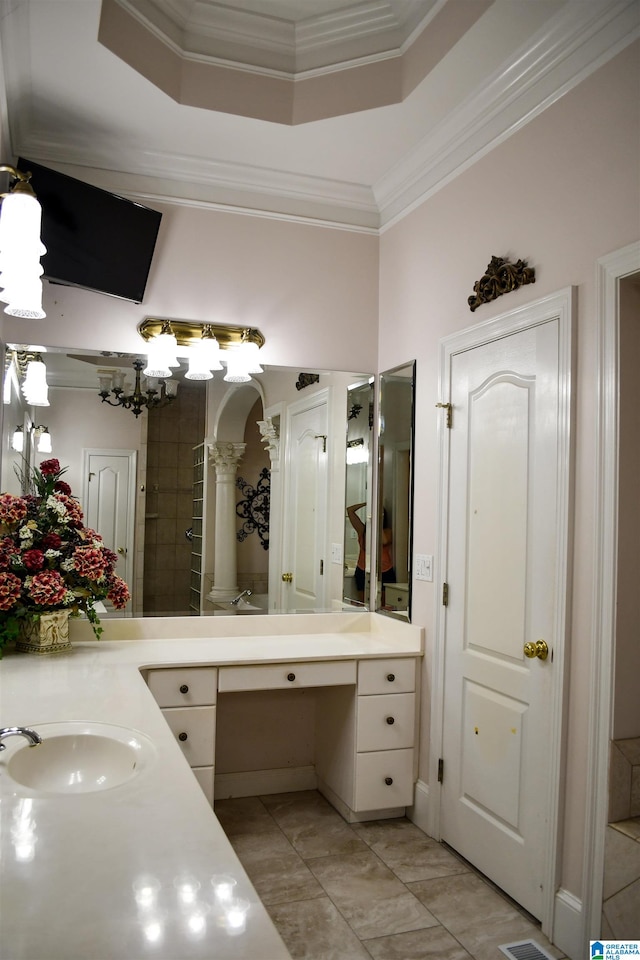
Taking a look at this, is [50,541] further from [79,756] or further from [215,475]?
[79,756]

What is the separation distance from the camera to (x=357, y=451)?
11.1ft

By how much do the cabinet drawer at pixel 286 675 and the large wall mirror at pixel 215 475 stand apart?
19.0 inches

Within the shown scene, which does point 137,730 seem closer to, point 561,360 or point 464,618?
point 464,618

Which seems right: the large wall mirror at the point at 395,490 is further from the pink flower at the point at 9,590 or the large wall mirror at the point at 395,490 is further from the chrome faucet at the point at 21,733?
the chrome faucet at the point at 21,733

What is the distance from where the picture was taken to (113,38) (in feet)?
7.57

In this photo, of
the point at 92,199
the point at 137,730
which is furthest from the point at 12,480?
the point at 137,730

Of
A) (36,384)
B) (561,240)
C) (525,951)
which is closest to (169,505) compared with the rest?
(36,384)

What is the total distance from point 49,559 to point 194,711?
0.78 m

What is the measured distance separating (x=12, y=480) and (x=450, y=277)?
1912 millimetres

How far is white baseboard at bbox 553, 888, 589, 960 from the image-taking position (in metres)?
2.02

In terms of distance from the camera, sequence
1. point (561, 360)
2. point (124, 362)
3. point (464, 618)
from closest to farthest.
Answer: point (561, 360) → point (464, 618) → point (124, 362)

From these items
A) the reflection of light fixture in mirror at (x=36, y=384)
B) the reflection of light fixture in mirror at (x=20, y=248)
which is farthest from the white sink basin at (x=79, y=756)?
the reflection of light fixture in mirror at (x=36, y=384)

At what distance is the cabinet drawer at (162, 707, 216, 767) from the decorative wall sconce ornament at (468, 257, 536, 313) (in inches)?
72.0

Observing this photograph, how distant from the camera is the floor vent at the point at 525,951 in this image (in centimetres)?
205
